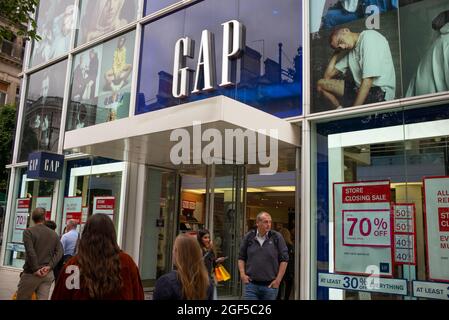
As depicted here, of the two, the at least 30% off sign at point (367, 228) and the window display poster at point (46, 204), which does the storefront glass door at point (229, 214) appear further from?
the window display poster at point (46, 204)

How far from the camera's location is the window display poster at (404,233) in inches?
246

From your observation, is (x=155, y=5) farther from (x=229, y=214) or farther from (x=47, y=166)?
(x=229, y=214)

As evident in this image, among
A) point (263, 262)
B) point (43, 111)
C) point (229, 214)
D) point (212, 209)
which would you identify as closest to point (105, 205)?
point (212, 209)

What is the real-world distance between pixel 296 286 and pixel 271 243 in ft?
5.82

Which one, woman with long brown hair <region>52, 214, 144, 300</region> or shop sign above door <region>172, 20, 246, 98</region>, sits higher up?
shop sign above door <region>172, 20, 246, 98</region>

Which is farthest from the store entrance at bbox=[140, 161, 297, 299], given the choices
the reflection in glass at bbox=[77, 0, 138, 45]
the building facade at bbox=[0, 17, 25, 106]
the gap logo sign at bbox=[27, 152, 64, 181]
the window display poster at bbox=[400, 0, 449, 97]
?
the building facade at bbox=[0, 17, 25, 106]

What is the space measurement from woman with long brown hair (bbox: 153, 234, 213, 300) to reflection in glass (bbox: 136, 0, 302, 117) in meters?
5.41

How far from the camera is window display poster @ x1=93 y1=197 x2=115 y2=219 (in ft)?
36.3

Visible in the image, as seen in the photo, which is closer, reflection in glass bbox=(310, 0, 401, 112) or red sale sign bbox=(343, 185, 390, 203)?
red sale sign bbox=(343, 185, 390, 203)

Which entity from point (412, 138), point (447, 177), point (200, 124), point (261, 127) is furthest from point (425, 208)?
point (200, 124)

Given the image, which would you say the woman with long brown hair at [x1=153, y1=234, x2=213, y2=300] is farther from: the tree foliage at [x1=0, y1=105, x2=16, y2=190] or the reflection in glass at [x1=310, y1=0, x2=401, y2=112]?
the tree foliage at [x1=0, y1=105, x2=16, y2=190]

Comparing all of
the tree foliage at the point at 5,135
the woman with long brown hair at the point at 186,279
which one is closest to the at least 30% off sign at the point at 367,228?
the woman with long brown hair at the point at 186,279

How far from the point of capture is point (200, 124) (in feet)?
23.4

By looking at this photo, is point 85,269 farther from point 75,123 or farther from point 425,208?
point 75,123
